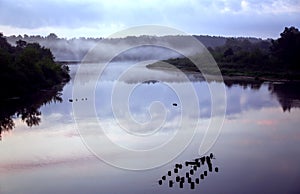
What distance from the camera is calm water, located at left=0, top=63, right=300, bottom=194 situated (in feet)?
27.0

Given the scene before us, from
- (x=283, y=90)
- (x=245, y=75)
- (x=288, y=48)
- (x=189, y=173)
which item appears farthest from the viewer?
(x=288, y=48)

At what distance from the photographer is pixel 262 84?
26.1m

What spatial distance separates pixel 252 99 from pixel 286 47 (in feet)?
44.6

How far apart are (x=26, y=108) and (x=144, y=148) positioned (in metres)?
7.96

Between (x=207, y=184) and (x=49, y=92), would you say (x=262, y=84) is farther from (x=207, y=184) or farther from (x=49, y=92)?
(x=207, y=184)

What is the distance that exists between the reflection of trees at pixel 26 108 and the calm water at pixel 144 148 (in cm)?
30

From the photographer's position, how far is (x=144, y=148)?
420 inches

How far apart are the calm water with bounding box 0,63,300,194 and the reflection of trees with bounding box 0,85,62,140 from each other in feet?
0.98

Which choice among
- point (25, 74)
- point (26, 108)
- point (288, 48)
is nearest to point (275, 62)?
point (288, 48)

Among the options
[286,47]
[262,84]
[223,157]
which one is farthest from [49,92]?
[286,47]

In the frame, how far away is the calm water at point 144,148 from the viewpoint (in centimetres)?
823

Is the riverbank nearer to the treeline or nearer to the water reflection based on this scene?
the treeline

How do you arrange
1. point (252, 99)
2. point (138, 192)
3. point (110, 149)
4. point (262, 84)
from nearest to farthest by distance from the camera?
point (138, 192)
point (110, 149)
point (252, 99)
point (262, 84)

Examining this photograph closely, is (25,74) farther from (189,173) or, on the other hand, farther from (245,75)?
(245,75)
